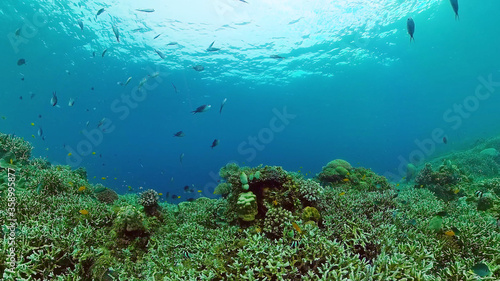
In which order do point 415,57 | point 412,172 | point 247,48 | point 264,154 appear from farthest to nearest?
point 264,154, point 415,57, point 247,48, point 412,172

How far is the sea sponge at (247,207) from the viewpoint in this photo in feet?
19.2

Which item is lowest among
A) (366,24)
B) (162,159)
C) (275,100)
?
(366,24)

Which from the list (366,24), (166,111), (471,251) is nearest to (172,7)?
(366,24)

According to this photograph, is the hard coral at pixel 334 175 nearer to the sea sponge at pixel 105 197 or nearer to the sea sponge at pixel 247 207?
the sea sponge at pixel 247 207

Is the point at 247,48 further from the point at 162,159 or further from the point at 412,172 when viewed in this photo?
the point at 162,159

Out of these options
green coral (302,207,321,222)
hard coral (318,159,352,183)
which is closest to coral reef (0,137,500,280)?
green coral (302,207,321,222)

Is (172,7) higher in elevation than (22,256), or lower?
higher

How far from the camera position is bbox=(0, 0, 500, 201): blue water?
2522 centimetres

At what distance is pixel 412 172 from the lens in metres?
21.4

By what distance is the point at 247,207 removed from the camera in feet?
19.4

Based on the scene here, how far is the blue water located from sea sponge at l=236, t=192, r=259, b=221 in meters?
9.22

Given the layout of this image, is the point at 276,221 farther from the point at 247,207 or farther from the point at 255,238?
the point at 255,238

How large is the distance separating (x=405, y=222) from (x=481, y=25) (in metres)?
51.7

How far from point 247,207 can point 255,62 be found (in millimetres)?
34290
